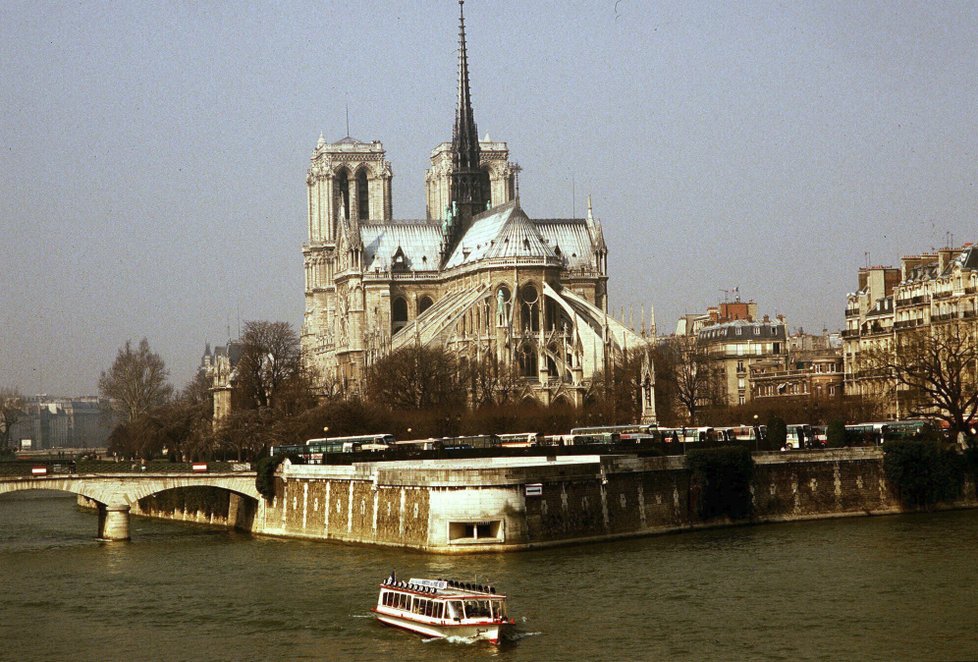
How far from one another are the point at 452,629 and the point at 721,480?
19.6 meters

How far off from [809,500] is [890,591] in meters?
16.0

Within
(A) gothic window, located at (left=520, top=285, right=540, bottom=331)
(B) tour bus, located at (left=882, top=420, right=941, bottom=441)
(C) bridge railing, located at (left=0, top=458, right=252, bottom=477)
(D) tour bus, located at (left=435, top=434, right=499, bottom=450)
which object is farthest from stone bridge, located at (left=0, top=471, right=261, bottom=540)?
(A) gothic window, located at (left=520, top=285, right=540, bottom=331)

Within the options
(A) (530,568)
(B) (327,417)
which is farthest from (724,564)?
(B) (327,417)

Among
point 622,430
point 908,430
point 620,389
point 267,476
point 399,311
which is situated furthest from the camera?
point 399,311

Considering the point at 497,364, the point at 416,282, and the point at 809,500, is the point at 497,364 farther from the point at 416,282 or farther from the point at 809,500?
the point at 809,500

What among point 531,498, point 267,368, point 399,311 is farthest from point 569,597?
point 399,311

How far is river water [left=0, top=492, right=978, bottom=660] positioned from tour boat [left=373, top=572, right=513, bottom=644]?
0.40 meters

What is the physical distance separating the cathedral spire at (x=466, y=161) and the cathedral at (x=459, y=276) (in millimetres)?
84

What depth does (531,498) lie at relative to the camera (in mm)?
50938

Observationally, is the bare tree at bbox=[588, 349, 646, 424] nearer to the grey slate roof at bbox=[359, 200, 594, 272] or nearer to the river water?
the grey slate roof at bbox=[359, 200, 594, 272]

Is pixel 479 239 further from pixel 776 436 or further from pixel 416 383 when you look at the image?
pixel 776 436

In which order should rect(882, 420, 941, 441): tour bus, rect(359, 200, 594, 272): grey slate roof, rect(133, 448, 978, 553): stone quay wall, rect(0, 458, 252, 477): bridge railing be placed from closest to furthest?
rect(133, 448, 978, 553): stone quay wall, rect(882, 420, 941, 441): tour bus, rect(0, 458, 252, 477): bridge railing, rect(359, 200, 594, 272): grey slate roof

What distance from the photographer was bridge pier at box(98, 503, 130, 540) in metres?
61.2

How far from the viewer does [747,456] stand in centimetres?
5697
